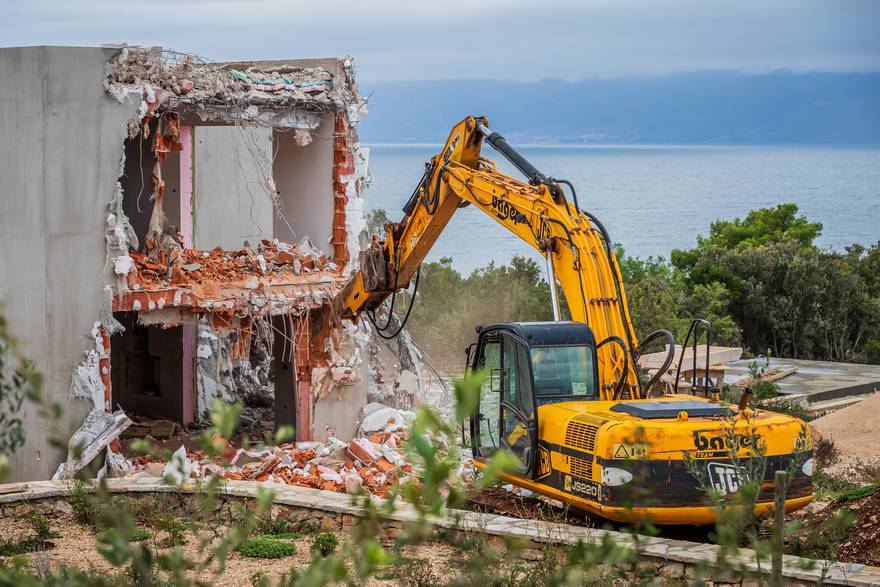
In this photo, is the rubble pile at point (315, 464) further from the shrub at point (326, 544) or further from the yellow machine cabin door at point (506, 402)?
the shrub at point (326, 544)

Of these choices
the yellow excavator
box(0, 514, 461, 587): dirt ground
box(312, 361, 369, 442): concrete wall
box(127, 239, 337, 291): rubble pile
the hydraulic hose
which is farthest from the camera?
box(312, 361, 369, 442): concrete wall

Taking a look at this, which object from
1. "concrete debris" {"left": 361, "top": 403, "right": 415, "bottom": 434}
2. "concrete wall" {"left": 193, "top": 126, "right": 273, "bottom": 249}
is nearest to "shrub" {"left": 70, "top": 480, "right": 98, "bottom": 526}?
"concrete debris" {"left": 361, "top": 403, "right": 415, "bottom": 434}

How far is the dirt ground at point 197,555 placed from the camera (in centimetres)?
1115

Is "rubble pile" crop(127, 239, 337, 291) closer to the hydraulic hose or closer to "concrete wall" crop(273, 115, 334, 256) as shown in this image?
"concrete wall" crop(273, 115, 334, 256)

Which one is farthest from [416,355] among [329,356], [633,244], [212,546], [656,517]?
[633,244]

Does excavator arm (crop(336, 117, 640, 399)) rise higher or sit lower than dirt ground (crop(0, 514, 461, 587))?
higher

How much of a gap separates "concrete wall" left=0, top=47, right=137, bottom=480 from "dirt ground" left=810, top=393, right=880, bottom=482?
11.0 meters

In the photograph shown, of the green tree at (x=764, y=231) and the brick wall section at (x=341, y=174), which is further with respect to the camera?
the green tree at (x=764, y=231)

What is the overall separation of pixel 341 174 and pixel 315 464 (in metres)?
4.91

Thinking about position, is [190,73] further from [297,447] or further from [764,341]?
[764,341]

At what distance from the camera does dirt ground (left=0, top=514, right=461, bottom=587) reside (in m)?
11.1

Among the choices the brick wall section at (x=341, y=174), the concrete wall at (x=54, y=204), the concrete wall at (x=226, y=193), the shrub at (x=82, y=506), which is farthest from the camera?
the concrete wall at (x=226, y=193)

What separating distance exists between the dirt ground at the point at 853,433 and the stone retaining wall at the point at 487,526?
768cm

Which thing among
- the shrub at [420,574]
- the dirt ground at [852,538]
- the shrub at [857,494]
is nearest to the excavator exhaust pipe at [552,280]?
the shrub at [420,574]
